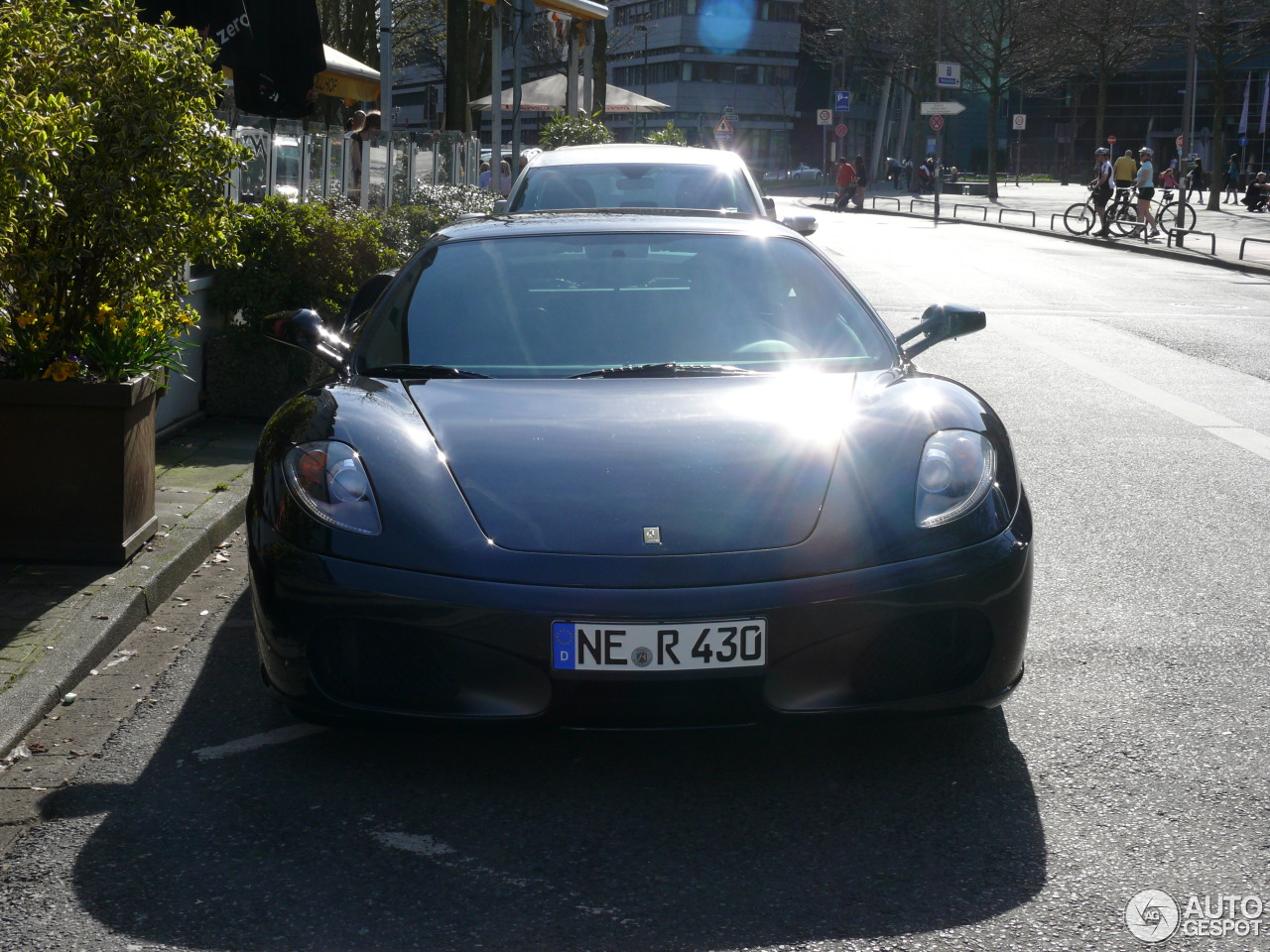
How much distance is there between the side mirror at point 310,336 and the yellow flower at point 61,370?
783 millimetres

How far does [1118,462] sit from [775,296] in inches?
142

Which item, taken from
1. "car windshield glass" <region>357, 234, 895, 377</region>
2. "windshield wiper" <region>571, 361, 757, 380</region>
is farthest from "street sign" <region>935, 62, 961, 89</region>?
"windshield wiper" <region>571, 361, 757, 380</region>

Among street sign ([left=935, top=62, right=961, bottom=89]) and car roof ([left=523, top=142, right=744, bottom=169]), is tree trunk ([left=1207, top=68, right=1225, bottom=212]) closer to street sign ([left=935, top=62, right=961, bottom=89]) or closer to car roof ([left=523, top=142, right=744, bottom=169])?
street sign ([left=935, top=62, right=961, bottom=89])

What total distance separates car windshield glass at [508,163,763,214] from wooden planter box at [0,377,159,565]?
4941 mm

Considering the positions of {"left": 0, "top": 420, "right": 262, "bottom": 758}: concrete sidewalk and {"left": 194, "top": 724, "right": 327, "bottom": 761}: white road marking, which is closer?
{"left": 194, "top": 724, "right": 327, "bottom": 761}: white road marking

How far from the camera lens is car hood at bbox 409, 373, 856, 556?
3357mm

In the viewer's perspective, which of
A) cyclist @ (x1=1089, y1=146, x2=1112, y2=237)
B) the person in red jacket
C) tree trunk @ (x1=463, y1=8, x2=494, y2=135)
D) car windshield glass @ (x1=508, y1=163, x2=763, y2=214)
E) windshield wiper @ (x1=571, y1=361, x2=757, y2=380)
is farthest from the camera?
the person in red jacket

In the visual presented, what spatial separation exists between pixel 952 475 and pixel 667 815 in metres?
1.08

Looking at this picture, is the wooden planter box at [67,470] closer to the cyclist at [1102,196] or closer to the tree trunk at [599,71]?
the tree trunk at [599,71]

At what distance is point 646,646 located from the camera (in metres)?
3.21

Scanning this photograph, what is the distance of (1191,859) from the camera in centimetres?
305

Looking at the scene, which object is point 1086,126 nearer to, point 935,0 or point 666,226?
point 935,0

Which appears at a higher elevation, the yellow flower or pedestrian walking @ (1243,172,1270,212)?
pedestrian walking @ (1243,172,1270,212)

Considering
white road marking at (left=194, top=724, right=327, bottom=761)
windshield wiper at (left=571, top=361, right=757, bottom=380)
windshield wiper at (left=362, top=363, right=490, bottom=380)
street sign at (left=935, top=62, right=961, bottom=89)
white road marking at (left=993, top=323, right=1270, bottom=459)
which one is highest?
street sign at (left=935, top=62, right=961, bottom=89)
